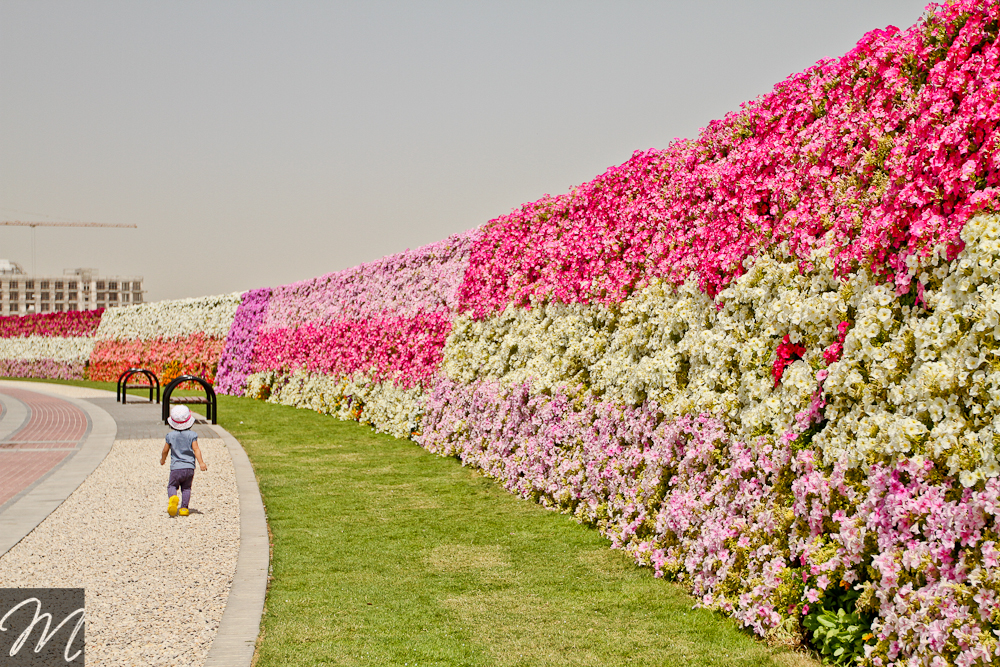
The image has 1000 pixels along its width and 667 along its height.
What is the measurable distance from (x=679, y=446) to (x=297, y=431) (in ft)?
33.7

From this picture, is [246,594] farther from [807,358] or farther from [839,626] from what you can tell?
[807,358]

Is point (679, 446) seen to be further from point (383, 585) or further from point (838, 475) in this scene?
point (383, 585)

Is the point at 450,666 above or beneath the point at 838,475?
beneath

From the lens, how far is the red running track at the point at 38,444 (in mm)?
9820

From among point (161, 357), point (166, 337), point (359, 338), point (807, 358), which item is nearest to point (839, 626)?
point (807, 358)

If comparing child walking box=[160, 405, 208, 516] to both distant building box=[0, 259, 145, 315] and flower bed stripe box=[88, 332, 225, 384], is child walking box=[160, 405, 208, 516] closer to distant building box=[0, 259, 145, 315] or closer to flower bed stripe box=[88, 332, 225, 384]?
flower bed stripe box=[88, 332, 225, 384]

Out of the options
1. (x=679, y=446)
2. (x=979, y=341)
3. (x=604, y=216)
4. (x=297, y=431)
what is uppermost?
(x=604, y=216)

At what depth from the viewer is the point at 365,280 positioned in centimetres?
1808

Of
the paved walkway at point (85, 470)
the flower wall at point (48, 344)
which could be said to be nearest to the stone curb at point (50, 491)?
the paved walkway at point (85, 470)

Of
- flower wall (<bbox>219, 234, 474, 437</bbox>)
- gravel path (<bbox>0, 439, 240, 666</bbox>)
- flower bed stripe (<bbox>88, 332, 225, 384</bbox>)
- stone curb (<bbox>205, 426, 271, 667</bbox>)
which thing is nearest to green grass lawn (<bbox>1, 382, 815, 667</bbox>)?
stone curb (<bbox>205, 426, 271, 667</bbox>)

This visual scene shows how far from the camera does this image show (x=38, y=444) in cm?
1295

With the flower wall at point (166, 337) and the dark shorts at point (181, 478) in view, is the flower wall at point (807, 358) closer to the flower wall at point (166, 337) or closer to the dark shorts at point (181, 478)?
the dark shorts at point (181, 478)

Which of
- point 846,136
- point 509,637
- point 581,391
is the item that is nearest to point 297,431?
point 581,391

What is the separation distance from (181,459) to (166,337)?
2571 centimetres
